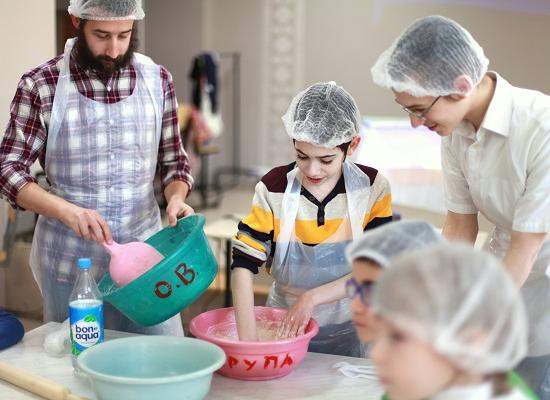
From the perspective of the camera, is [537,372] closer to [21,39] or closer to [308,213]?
[308,213]

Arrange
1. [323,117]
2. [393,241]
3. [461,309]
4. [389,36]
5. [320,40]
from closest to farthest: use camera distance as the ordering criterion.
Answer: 1. [461,309]
2. [393,241]
3. [323,117]
4. [389,36]
5. [320,40]

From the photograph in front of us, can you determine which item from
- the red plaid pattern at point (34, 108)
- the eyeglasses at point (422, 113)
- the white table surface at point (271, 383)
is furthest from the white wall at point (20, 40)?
the eyeglasses at point (422, 113)

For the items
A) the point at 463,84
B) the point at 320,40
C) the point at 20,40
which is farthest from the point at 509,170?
the point at 320,40

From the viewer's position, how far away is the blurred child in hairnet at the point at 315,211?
1935mm

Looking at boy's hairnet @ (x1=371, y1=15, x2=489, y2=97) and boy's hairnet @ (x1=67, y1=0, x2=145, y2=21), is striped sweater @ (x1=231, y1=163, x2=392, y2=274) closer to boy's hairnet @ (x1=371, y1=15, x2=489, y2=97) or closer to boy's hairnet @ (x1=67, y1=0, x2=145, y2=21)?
boy's hairnet @ (x1=371, y1=15, x2=489, y2=97)

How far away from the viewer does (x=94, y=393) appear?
163 cm

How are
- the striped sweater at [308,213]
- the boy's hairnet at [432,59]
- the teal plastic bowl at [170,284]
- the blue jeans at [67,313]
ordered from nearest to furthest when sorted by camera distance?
the boy's hairnet at [432,59] → the teal plastic bowl at [170,284] → the striped sweater at [308,213] → the blue jeans at [67,313]

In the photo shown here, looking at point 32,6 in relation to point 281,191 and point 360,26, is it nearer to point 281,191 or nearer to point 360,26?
point 281,191

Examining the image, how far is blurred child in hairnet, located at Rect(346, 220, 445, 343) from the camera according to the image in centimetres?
127

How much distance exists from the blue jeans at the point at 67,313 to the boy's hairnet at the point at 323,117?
758 mm

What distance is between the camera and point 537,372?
6.41ft

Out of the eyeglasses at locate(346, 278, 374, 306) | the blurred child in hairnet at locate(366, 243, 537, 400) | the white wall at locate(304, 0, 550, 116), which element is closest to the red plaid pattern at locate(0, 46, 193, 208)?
the eyeglasses at locate(346, 278, 374, 306)

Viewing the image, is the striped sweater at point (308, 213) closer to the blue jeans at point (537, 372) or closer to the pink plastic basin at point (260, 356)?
the pink plastic basin at point (260, 356)

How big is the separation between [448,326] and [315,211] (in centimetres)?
99
